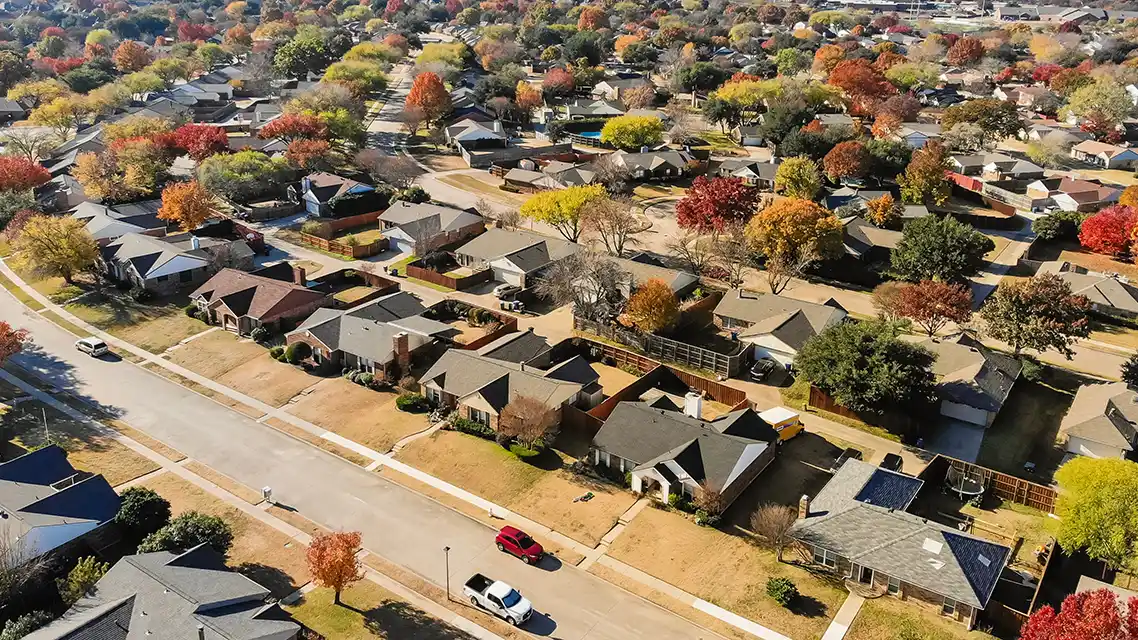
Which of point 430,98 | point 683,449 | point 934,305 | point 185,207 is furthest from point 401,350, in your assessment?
point 430,98

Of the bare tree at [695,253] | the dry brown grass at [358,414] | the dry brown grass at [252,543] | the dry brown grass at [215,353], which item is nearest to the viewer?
the dry brown grass at [252,543]

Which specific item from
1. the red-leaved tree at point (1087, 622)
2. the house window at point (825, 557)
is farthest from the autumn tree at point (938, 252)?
the red-leaved tree at point (1087, 622)

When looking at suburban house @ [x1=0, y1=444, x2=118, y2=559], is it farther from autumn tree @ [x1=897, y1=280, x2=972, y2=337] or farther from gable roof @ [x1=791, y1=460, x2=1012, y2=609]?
autumn tree @ [x1=897, y1=280, x2=972, y2=337]

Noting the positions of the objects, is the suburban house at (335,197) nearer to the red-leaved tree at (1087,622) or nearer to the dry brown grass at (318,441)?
the dry brown grass at (318,441)

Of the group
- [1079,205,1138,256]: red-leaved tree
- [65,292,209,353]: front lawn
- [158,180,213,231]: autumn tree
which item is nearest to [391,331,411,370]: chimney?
[65,292,209,353]: front lawn

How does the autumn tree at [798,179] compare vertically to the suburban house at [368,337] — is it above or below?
below

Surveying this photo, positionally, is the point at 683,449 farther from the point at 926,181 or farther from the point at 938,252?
the point at 926,181
